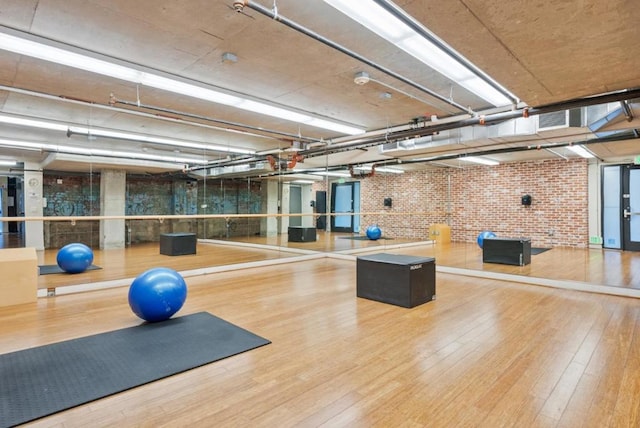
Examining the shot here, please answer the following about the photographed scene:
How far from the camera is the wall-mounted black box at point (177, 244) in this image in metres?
7.77

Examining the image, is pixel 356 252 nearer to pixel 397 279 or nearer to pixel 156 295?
pixel 397 279

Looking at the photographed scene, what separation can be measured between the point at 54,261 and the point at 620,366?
288 inches

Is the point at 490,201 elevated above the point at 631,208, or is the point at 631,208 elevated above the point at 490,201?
the point at 490,201

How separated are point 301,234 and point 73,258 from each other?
5.16 metres

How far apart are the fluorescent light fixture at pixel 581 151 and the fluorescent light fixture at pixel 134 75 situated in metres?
5.01

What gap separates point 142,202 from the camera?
6.84 metres

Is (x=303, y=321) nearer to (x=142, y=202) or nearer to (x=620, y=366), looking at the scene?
(x=620, y=366)

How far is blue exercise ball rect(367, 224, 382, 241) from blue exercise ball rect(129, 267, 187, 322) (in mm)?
6248

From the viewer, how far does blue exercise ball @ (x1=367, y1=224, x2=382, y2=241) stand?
30.0 feet

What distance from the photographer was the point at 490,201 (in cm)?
847

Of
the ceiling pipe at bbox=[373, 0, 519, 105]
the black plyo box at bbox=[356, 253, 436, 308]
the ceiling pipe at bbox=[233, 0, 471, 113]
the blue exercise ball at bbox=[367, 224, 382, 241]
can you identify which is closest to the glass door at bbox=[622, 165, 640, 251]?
the ceiling pipe at bbox=[233, 0, 471, 113]

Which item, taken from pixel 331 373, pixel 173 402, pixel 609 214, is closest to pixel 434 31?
pixel 331 373

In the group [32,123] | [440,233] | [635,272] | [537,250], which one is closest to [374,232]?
[440,233]

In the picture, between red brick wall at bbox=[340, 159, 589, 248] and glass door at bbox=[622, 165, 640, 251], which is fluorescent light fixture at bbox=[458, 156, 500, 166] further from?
glass door at bbox=[622, 165, 640, 251]
